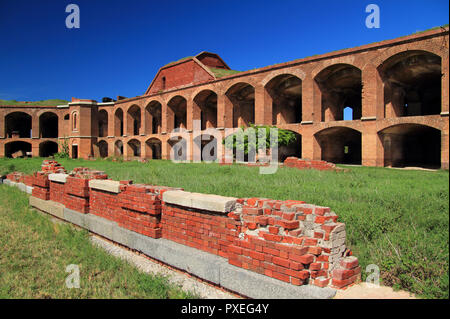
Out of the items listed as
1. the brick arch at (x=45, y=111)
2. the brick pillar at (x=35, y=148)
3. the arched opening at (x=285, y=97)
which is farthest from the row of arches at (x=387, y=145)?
the brick pillar at (x=35, y=148)

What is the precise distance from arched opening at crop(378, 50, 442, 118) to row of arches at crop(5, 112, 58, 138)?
36.6 metres

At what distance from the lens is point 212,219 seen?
3.63 m

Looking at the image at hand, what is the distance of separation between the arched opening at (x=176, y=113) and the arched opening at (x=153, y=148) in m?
2.69

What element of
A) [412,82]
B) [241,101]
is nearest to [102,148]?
[241,101]

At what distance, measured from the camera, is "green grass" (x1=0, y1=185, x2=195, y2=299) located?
10.1ft

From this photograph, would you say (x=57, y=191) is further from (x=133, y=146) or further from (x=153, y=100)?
(x=133, y=146)

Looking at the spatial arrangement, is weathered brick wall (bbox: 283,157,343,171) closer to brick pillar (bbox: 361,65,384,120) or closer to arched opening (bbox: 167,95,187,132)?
brick pillar (bbox: 361,65,384,120)

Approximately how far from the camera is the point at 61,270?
11.8 ft

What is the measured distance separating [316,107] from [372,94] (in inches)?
137

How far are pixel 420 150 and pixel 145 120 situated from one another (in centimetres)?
2409

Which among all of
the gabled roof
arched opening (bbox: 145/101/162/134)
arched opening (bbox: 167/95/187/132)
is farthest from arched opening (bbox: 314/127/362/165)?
arched opening (bbox: 145/101/162/134)

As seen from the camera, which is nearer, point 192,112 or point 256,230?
point 256,230

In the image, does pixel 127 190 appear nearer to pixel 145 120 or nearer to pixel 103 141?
pixel 145 120

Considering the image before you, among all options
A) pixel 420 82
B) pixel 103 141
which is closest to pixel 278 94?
pixel 420 82
